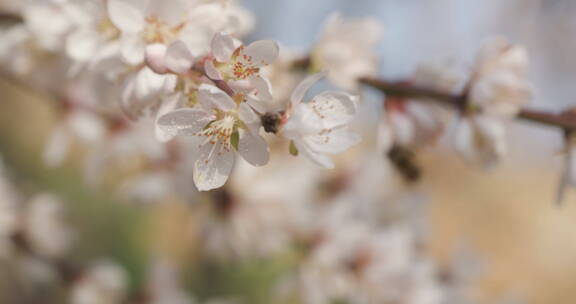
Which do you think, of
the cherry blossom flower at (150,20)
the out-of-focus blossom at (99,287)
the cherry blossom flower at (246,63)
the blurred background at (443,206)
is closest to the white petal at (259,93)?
the cherry blossom flower at (246,63)

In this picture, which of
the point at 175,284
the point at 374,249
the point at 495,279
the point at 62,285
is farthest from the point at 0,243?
the point at 495,279

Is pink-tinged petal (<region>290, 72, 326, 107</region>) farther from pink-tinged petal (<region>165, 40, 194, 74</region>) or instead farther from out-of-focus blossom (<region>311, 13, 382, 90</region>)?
out-of-focus blossom (<region>311, 13, 382, 90</region>)

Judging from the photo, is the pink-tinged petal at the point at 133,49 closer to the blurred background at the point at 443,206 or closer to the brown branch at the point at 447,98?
the brown branch at the point at 447,98

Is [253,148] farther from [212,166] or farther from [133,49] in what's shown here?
[133,49]

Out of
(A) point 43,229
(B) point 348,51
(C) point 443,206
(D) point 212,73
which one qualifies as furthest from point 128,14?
(C) point 443,206

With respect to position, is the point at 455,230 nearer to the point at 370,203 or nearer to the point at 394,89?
the point at 370,203

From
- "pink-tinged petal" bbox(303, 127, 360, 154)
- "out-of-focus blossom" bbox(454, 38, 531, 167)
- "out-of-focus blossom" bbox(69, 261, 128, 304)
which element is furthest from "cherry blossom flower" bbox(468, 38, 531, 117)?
"out-of-focus blossom" bbox(69, 261, 128, 304)

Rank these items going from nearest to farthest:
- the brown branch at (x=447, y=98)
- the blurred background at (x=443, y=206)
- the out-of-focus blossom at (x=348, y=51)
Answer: the brown branch at (x=447, y=98), the out-of-focus blossom at (x=348, y=51), the blurred background at (x=443, y=206)
